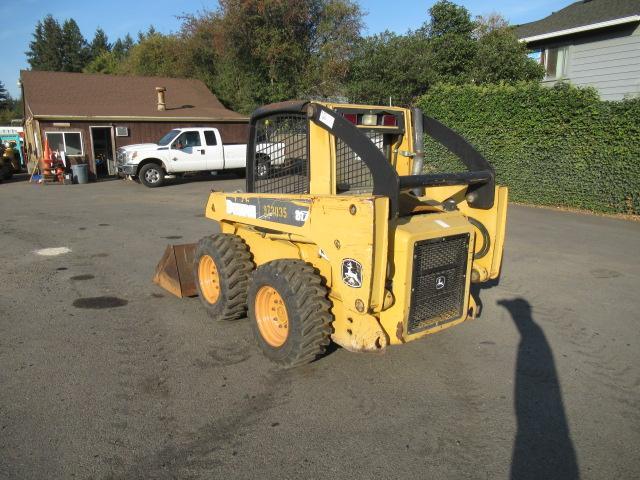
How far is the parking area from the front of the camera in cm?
298

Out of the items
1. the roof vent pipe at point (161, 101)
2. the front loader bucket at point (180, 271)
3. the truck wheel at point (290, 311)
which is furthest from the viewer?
the roof vent pipe at point (161, 101)

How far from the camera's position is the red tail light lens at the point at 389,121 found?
179 inches

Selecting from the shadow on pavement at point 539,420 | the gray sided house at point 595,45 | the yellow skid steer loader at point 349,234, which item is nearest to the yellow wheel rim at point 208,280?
the yellow skid steer loader at point 349,234

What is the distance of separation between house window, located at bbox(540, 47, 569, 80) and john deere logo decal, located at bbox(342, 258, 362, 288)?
18.1 meters

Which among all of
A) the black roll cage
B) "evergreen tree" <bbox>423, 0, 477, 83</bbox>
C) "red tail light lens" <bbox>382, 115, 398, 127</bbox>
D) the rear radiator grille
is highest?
"evergreen tree" <bbox>423, 0, 477, 83</bbox>

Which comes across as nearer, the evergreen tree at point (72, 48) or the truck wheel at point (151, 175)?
the truck wheel at point (151, 175)

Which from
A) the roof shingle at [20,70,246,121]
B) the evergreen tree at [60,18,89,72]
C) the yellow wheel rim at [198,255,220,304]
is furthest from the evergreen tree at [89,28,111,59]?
the yellow wheel rim at [198,255,220,304]

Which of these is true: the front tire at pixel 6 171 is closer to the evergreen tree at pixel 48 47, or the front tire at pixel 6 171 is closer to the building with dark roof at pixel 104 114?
the building with dark roof at pixel 104 114

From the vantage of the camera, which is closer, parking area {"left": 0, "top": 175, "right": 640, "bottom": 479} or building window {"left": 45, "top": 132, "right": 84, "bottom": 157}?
parking area {"left": 0, "top": 175, "right": 640, "bottom": 479}

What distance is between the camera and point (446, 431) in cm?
329

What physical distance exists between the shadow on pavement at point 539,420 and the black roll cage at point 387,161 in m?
1.44

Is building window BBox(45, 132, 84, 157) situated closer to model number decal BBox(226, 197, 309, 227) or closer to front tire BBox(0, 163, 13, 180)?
front tire BBox(0, 163, 13, 180)

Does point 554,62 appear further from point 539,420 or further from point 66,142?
point 66,142

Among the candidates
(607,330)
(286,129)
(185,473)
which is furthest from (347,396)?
A: (607,330)
